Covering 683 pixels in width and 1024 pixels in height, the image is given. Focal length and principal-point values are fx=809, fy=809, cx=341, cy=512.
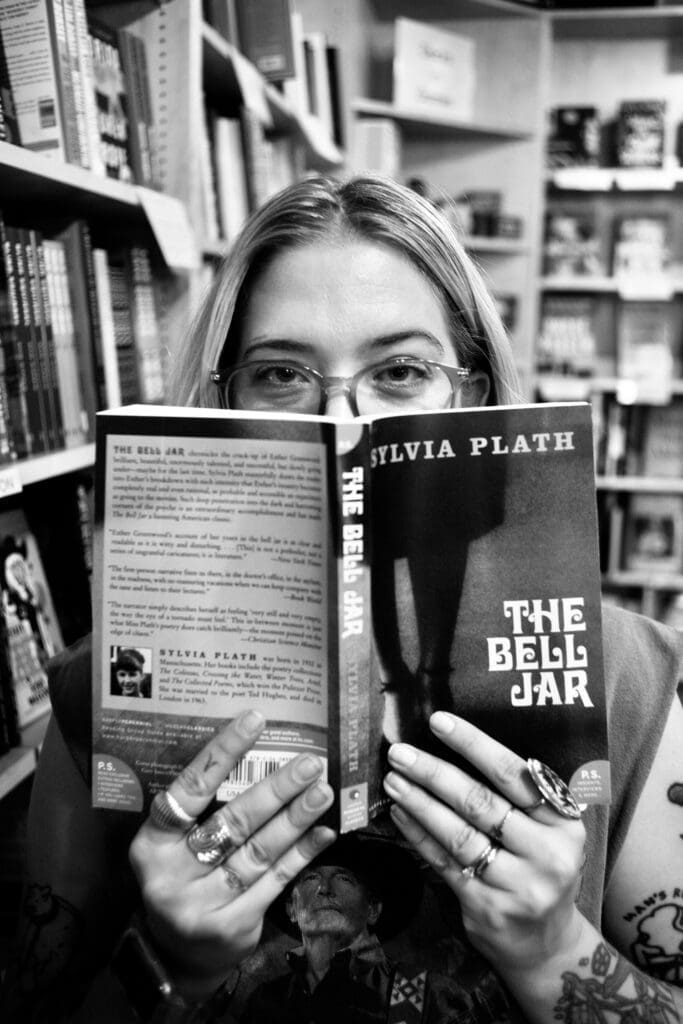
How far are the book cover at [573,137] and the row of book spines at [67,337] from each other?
87.4 inches

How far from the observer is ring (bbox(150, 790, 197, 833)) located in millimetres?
644

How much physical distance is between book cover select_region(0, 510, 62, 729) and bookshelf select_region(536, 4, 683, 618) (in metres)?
2.23

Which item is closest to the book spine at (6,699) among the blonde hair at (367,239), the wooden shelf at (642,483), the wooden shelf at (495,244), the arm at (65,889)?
the arm at (65,889)

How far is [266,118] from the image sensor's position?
1.73 metres

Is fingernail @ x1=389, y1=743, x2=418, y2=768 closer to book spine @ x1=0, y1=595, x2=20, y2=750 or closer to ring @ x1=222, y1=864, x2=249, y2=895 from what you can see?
ring @ x1=222, y1=864, x2=249, y2=895

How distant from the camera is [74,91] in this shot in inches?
44.5

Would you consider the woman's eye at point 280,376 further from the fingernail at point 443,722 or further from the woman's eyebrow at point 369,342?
the fingernail at point 443,722

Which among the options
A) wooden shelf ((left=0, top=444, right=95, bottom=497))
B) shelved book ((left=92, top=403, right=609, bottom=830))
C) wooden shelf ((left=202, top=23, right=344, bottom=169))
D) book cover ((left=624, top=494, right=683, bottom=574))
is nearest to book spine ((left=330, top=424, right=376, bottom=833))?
shelved book ((left=92, top=403, right=609, bottom=830))

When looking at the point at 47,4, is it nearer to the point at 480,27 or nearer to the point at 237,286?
the point at 237,286

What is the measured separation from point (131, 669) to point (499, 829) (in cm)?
32

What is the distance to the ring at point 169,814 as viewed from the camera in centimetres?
64

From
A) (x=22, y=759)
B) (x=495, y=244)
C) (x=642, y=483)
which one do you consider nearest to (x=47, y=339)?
(x=22, y=759)

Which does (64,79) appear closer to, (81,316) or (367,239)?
(81,316)

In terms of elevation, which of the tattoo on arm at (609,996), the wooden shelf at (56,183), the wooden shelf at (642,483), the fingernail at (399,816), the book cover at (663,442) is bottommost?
the wooden shelf at (642,483)
